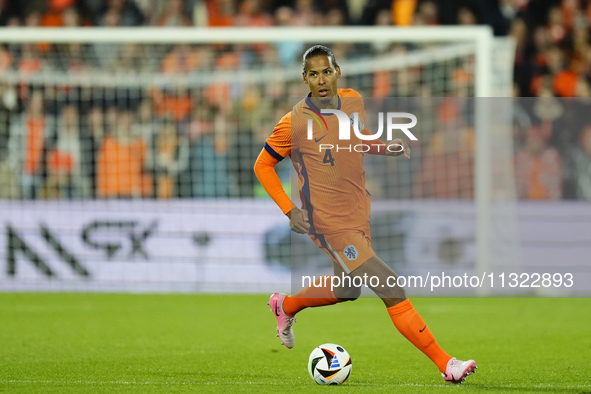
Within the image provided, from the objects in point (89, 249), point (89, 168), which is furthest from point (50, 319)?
point (89, 168)

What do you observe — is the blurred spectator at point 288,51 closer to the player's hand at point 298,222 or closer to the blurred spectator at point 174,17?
the blurred spectator at point 174,17

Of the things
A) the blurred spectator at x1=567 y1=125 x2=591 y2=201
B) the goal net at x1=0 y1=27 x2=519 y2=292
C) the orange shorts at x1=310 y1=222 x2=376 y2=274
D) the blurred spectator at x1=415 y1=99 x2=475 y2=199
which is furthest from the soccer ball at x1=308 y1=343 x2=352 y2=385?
the blurred spectator at x1=567 y1=125 x2=591 y2=201

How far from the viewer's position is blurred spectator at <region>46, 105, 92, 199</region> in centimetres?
1067

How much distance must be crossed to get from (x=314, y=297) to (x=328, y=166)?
815 mm

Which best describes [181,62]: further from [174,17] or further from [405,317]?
[405,317]

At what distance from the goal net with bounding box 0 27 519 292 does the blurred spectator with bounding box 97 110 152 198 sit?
0.6 inches

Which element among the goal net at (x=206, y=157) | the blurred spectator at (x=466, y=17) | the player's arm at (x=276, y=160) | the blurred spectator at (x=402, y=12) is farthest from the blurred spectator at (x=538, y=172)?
the player's arm at (x=276, y=160)

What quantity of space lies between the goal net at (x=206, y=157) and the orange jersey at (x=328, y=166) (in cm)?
439

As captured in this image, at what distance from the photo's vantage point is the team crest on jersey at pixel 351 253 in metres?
4.86

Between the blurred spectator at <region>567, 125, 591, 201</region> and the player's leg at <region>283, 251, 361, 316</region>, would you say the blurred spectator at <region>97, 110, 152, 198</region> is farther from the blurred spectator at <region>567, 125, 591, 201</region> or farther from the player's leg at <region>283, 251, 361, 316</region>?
the player's leg at <region>283, 251, 361, 316</region>

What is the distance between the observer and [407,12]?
13172mm

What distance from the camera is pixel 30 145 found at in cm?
1076

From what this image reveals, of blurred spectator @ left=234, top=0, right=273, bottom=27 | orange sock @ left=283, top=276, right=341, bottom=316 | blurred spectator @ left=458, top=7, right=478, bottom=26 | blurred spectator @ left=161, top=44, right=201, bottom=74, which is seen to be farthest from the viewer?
blurred spectator @ left=234, top=0, right=273, bottom=27

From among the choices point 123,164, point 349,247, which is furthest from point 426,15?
point 349,247
